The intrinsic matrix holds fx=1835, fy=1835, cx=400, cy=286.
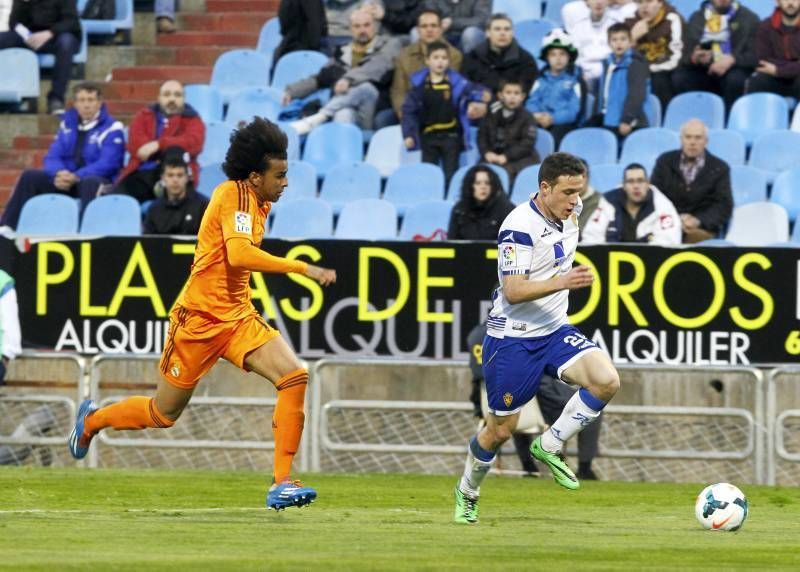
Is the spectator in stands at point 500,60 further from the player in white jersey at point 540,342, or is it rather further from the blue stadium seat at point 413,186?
the player in white jersey at point 540,342

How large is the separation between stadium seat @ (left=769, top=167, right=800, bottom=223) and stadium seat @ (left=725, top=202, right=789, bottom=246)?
1.44ft

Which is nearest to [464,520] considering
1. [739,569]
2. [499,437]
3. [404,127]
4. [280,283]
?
[499,437]

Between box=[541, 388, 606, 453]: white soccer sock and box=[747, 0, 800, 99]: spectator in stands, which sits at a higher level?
box=[747, 0, 800, 99]: spectator in stands

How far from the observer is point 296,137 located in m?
20.2

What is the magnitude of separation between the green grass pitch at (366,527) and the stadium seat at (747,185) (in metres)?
4.12

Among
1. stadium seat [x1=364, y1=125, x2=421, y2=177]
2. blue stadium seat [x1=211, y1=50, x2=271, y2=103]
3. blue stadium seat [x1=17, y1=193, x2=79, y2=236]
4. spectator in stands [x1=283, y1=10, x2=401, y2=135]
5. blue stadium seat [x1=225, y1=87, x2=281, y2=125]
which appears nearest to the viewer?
blue stadium seat [x1=17, y1=193, x2=79, y2=236]

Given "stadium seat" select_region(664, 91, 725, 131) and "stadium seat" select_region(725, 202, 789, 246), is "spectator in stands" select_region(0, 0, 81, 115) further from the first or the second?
"stadium seat" select_region(725, 202, 789, 246)

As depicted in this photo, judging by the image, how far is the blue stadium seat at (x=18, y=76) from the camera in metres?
21.9

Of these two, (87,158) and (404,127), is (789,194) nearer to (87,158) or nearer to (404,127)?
(404,127)

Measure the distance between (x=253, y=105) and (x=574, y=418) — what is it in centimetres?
1055

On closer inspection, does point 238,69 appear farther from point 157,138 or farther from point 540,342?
point 540,342

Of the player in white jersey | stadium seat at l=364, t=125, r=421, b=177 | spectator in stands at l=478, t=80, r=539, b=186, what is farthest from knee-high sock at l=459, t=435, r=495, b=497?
stadium seat at l=364, t=125, r=421, b=177

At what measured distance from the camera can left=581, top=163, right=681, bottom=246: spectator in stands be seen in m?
17.0

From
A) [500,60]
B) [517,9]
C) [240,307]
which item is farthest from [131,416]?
[517,9]
